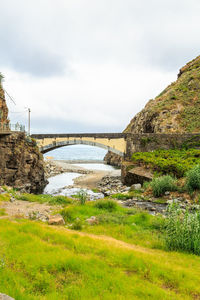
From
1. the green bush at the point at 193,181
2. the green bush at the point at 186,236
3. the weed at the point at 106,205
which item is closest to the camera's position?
the green bush at the point at 186,236

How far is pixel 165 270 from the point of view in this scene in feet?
14.7

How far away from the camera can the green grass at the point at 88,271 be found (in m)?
3.64

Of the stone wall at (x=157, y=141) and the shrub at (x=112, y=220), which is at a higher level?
the stone wall at (x=157, y=141)

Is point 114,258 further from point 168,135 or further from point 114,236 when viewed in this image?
point 168,135

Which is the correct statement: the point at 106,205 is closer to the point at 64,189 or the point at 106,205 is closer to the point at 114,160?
the point at 64,189

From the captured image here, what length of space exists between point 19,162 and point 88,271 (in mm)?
19577

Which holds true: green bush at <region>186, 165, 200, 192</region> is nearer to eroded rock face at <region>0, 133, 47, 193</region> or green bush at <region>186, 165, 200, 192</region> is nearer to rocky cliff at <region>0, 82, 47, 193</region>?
eroded rock face at <region>0, 133, 47, 193</region>

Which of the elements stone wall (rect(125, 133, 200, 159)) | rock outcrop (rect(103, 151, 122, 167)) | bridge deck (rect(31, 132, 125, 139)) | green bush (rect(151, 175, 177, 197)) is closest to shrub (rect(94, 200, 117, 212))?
green bush (rect(151, 175, 177, 197))

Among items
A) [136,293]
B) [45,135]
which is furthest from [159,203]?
[45,135]

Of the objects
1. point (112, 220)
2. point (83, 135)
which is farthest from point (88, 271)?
point (83, 135)

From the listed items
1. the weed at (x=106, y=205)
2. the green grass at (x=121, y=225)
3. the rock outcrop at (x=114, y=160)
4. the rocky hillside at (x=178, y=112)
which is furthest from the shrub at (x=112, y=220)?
the rock outcrop at (x=114, y=160)

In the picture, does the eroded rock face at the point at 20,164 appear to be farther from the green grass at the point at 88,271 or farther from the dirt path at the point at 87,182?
→ the green grass at the point at 88,271

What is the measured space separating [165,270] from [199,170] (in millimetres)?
10501

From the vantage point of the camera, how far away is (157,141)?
91.4ft
